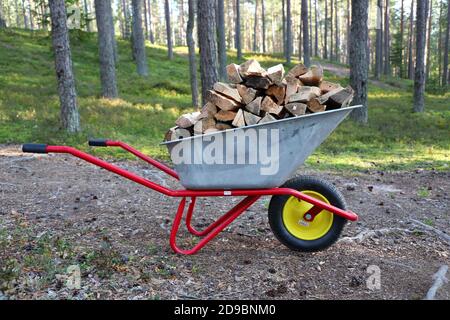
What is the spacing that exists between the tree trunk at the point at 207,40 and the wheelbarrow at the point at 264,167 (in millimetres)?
5829

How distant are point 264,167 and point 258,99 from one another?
1.88ft

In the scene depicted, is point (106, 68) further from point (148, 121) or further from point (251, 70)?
point (251, 70)

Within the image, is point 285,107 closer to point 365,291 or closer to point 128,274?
point 365,291

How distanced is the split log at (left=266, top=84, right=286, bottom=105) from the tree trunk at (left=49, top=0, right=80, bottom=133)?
6.38 m

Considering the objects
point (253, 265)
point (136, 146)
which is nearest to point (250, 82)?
point (253, 265)

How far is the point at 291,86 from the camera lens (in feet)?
11.6

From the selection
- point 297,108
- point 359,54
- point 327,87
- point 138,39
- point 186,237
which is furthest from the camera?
point 138,39

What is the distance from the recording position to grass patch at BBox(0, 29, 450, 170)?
27.6 feet

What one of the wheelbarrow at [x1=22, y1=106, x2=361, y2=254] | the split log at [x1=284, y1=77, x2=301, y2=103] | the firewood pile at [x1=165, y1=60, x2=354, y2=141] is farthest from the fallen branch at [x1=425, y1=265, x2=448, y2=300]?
the split log at [x1=284, y1=77, x2=301, y2=103]

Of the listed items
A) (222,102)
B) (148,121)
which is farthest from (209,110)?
(148,121)

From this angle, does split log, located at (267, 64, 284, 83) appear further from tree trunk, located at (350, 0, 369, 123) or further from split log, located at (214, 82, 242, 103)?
tree trunk, located at (350, 0, 369, 123)

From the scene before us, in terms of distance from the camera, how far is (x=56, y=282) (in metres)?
3.14

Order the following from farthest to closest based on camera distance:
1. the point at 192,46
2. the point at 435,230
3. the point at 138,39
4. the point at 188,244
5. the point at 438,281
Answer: the point at 138,39, the point at 192,46, the point at 435,230, the point at 188,244, the point at 438,281

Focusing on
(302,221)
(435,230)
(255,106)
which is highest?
(255,106)
